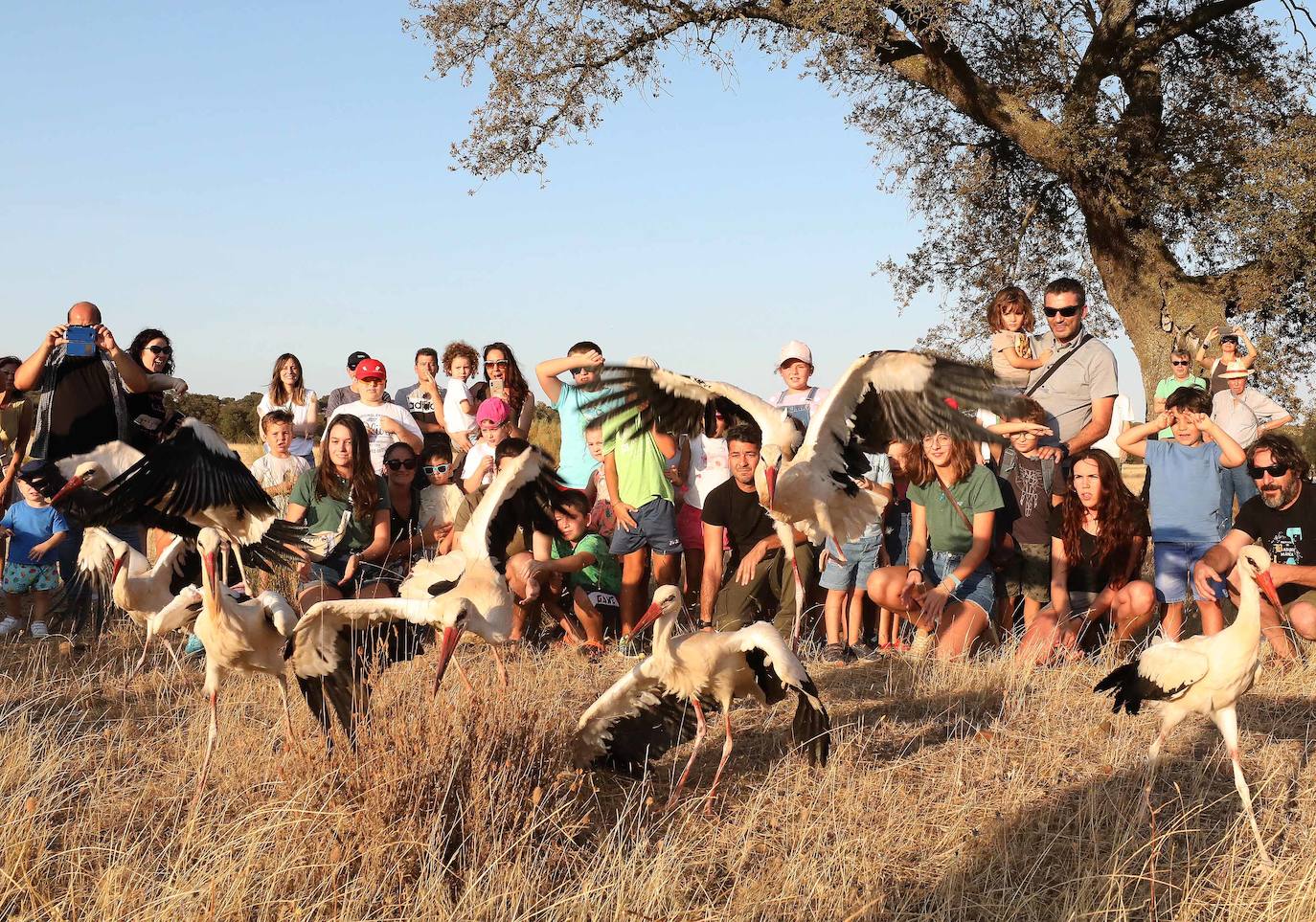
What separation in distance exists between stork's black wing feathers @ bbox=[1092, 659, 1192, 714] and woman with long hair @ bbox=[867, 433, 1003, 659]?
6.60 ft

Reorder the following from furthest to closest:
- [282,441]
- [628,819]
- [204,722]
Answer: [282,441], [204,722], [628,819]

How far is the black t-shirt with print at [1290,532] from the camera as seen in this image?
23.6 ft

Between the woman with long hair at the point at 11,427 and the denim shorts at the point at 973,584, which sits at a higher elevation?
the woman with long hair at the point at 11,427

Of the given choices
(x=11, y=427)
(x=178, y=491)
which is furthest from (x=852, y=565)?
(x=11, y=427)

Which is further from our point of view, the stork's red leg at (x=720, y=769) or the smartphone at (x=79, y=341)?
the smartphone at (x=79, y=341)

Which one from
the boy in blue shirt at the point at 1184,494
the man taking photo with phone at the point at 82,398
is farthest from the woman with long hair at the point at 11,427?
the boy in blue shirt at the point at 1184,494

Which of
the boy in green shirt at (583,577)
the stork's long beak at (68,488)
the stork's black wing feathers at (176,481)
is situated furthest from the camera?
the boy in green shirt at (583,577)

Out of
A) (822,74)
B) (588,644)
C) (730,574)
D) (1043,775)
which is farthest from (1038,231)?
(1043,775)

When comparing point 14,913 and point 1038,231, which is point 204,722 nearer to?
point 14,913

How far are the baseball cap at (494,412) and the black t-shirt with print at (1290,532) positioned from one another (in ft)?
17.0

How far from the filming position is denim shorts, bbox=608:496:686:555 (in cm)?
805

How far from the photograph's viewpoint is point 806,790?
5121mm

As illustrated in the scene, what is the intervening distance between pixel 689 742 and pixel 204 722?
248 centimetres

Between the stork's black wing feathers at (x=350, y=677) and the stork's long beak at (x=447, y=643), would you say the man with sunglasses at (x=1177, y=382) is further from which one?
the stork's black wing feathers at (x=350, y=677)
